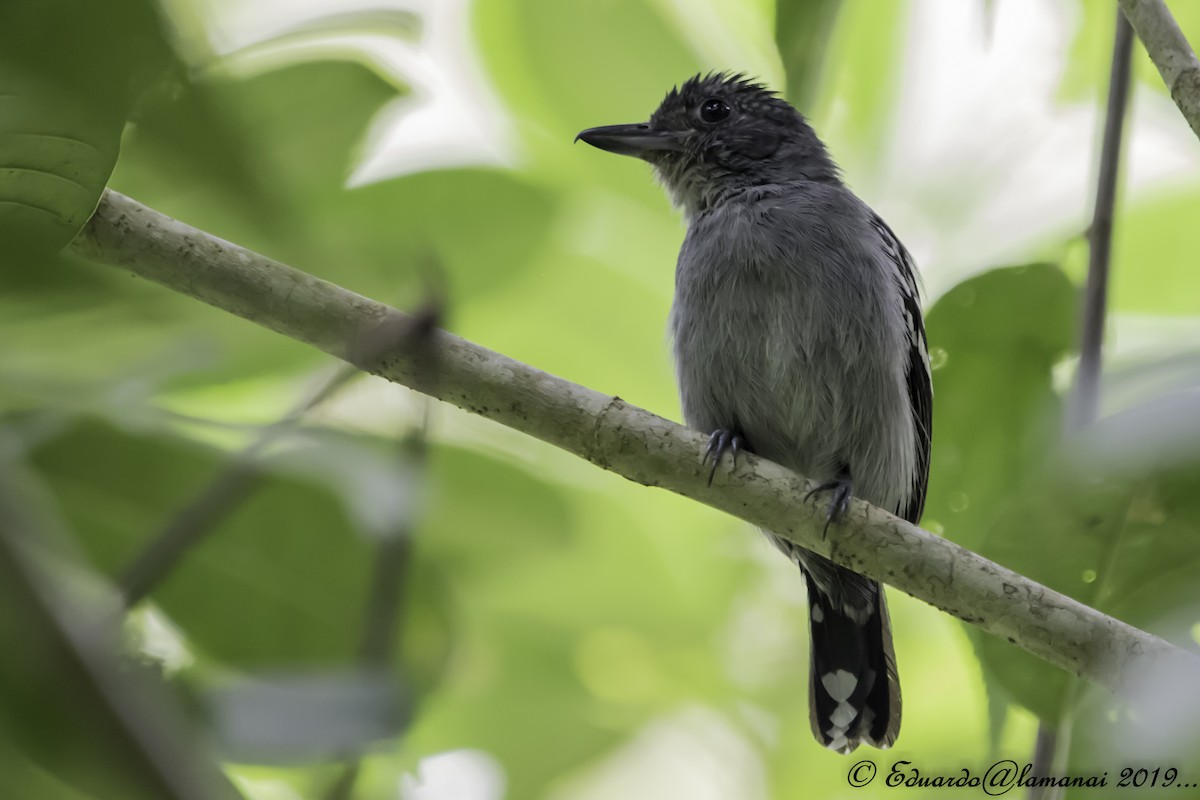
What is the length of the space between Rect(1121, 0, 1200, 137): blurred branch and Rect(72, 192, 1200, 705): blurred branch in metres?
1.16

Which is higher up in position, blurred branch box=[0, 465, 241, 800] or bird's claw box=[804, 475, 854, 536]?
bird's claw box=[804, 475, 854, 536]

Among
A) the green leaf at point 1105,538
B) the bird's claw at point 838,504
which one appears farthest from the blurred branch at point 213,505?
the green leaf at point 1105,538

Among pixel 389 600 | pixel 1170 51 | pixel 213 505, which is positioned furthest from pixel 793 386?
pixel 389 600

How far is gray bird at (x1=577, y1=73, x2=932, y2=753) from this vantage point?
4.12 metres

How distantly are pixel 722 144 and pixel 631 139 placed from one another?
2.25ft

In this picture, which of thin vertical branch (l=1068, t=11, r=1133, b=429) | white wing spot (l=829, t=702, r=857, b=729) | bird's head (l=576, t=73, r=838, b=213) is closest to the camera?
thin vertical branch (l=1068, t=11, r=1133, b=429)

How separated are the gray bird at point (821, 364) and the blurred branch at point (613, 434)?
0.82 meters

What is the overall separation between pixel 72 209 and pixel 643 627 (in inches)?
100

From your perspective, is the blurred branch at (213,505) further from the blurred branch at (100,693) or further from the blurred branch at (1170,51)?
the blurred branch at (1170,51)

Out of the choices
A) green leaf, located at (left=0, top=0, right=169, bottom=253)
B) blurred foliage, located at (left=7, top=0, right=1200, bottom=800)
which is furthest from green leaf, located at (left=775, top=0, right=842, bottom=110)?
green leaf, located at (left=0, top=0, right=169, bottom=253)

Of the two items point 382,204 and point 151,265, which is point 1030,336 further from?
point 151,265

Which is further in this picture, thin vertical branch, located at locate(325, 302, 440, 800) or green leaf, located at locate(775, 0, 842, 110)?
green leaf, located at locate(775, 0, 842, 110)

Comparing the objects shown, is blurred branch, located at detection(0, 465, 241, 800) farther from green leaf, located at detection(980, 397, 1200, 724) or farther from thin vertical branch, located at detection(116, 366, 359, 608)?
green leaf, located at detection(980, 397, 1200, 724)

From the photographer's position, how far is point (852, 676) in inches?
166
